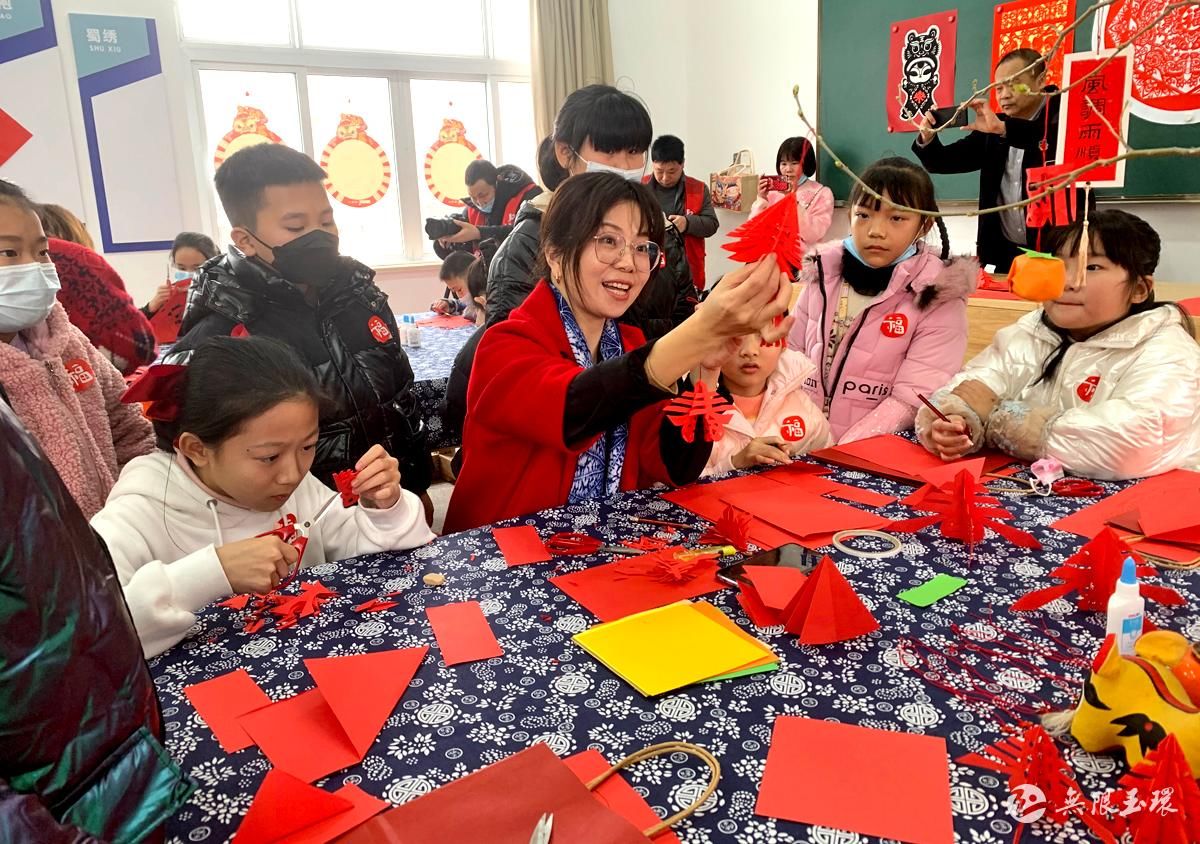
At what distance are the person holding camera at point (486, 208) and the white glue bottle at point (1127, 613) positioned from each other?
323 cm

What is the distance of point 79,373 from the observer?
174 cm

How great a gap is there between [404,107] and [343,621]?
6177mm

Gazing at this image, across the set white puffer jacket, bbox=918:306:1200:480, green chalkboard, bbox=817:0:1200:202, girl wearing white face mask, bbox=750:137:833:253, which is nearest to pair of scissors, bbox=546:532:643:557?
white puffer jacket, bbox=918:306:1200:480

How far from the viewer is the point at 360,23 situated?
244 inches

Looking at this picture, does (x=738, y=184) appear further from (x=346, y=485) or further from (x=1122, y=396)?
(x=346, y=485)

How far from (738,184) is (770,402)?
4.76 meters

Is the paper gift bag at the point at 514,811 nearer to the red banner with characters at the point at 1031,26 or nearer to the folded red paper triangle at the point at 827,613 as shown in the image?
the folded red paper triangle at the point at 827,613

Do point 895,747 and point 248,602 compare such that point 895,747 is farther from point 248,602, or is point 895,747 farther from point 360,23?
point 360,23

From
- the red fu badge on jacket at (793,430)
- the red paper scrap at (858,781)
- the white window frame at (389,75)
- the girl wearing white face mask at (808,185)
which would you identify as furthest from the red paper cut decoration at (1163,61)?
the white window frame at (389,75)

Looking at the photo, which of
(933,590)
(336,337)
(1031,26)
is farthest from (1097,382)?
(1031,26)

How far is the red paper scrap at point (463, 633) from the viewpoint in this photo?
3.20 feet

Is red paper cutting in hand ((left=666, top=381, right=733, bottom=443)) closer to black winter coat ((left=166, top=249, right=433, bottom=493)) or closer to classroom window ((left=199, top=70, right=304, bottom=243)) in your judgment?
black winter coat ((left=166, top=249, right=433, bottom=493))

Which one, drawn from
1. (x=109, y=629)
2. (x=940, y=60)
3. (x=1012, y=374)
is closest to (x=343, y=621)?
(x=109, y=629)

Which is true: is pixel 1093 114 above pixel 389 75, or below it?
below
